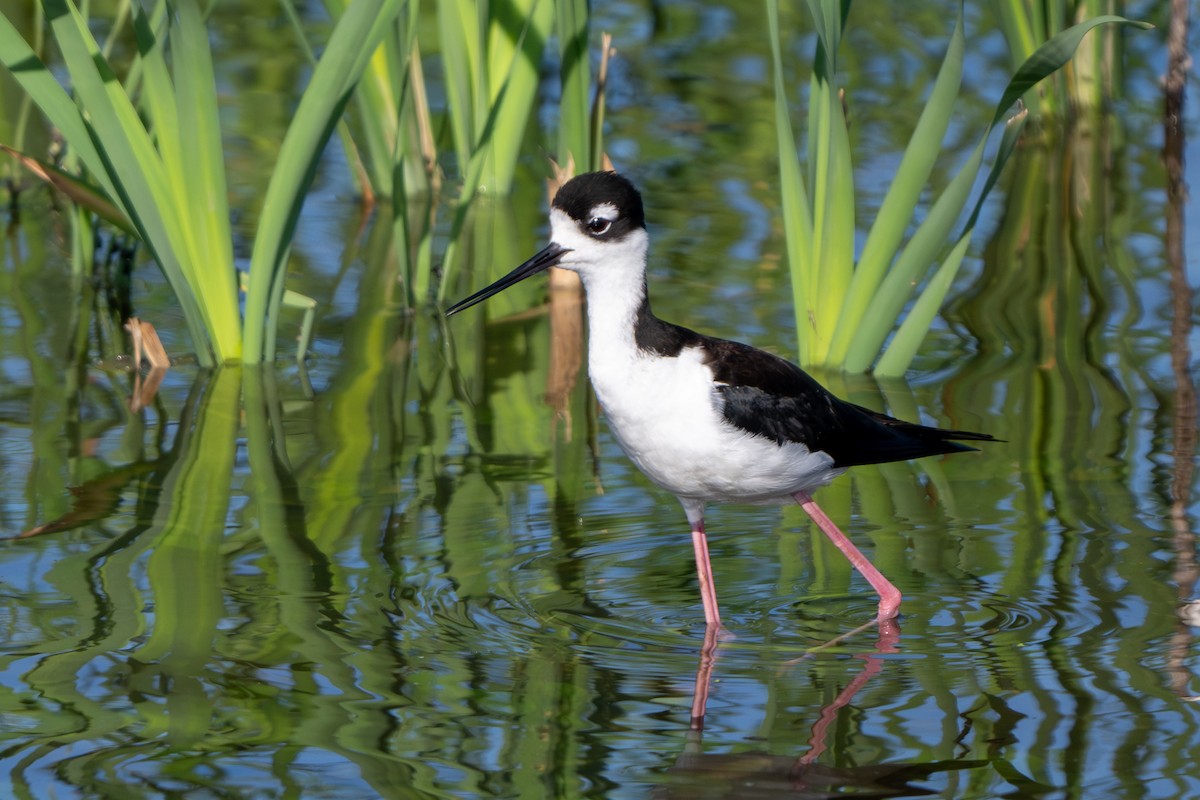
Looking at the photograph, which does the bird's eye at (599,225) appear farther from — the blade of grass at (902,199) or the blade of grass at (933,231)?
the blade of grass at (902,199)

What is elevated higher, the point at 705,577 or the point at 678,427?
the point at 678,427

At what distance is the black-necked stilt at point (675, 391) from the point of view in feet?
13.7

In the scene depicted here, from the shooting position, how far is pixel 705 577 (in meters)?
4.45

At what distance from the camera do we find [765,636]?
4.32 metres

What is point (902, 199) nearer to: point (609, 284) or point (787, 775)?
point (609, 284)

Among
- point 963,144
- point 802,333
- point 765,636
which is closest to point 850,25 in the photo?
point 963,144

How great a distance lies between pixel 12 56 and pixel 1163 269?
4617mm

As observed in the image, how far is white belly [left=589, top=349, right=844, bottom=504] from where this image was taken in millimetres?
4160

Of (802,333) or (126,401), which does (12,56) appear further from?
(802,333)

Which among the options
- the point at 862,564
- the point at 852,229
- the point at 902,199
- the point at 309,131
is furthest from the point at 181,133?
the point at 862,564

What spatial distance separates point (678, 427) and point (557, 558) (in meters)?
0.77

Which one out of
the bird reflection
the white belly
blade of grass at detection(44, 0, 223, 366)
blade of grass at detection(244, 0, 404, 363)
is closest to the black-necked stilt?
the white belly

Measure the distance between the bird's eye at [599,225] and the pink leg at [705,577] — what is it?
0.83 m

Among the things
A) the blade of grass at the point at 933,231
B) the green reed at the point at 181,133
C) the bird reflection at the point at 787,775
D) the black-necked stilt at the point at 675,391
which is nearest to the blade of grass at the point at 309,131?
the green reed at the point at 181,133
